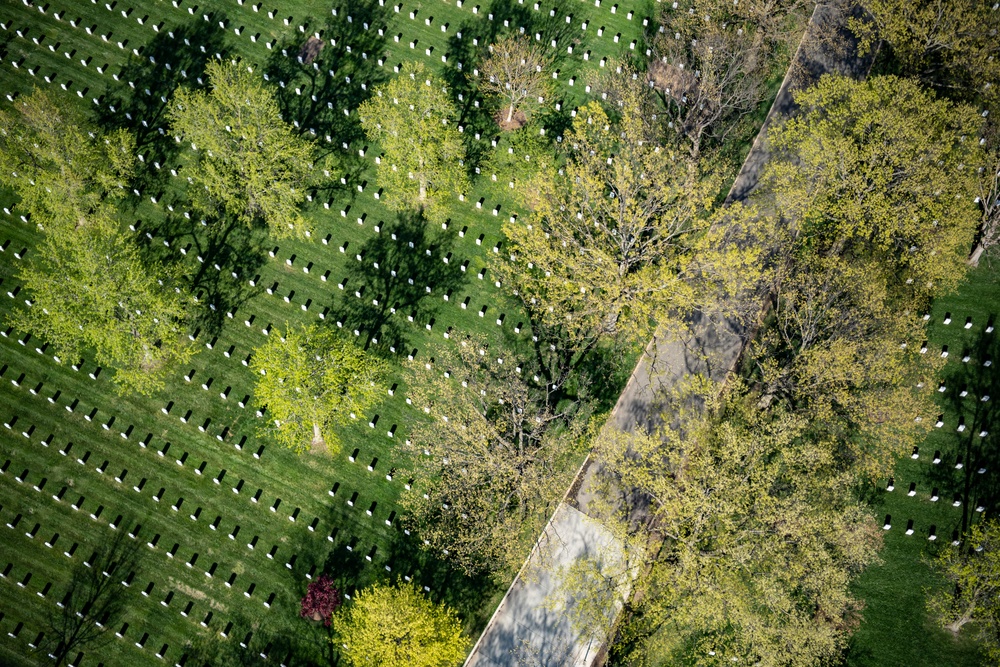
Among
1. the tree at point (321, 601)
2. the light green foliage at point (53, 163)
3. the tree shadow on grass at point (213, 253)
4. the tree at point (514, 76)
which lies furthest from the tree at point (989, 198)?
the light green foliage at point (53, 163)

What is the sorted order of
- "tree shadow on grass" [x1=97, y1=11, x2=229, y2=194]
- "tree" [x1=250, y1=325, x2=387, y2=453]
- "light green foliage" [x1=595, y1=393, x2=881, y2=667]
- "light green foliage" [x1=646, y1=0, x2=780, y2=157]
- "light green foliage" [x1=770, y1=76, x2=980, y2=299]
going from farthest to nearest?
"tree shadow on grass" [x1=97, y1=11, x2=229, y2=194] → "light green foliage" [x1=646, y1=0, x2=780, y2=157] → "light green foliage" [x1=770, y1=76, x2=980, y2=299] → "tree" [x1=250, y1=325, x2=387, y2=453] → "light green foliage" [x1=595, y1=393, x2=881, y2=667]

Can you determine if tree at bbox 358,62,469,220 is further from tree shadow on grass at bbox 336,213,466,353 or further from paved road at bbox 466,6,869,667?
paved road at bbox 466,6,869,667

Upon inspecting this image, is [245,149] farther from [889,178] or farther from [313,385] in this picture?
[889,178]

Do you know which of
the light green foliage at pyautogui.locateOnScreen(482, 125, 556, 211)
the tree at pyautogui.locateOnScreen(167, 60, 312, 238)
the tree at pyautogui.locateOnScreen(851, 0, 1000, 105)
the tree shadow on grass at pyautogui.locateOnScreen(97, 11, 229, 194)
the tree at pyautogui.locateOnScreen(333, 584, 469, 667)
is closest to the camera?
the tree at pyautogui.locateOnScreen(333, 584, 469, 667)

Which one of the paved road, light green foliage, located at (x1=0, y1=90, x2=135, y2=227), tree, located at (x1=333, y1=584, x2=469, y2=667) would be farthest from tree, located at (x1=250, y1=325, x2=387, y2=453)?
light green foliage, located at (x1=0, y1=90, x2=135, y2=227)

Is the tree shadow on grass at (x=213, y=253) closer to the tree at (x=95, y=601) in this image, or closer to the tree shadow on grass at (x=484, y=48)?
the tree at (x=95, y=601)

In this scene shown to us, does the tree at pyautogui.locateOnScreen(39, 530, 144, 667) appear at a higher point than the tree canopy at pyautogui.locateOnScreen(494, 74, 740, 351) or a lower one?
lower

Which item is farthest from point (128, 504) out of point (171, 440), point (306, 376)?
point (306, 376)

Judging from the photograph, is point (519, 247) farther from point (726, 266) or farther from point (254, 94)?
point (254, 94)
